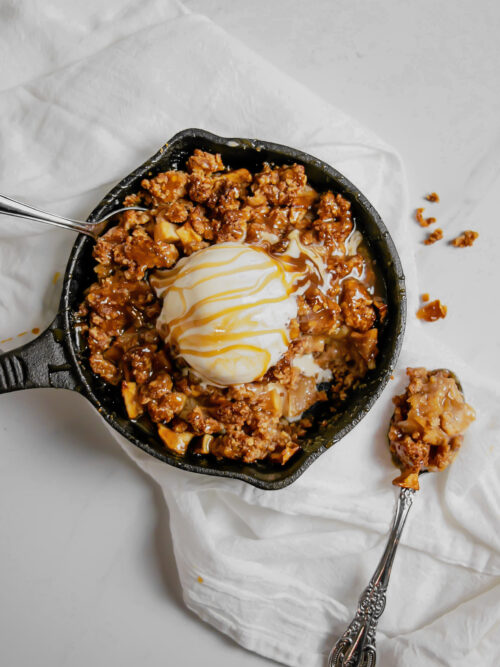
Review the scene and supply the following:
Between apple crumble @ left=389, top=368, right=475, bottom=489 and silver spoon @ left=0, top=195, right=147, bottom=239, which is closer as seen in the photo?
silver spoon @ left=0, top=195, right=147, bottom=239

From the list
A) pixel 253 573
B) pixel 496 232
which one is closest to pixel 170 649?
pixel 253 573

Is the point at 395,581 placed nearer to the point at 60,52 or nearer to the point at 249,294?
the point at 249,294

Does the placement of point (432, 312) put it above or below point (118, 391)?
above

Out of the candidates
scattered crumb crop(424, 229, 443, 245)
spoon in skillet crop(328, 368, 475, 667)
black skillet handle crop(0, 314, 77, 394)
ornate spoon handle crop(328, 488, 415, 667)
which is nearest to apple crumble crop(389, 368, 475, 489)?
spoon in skillet crop(328, 368, 475, 667)

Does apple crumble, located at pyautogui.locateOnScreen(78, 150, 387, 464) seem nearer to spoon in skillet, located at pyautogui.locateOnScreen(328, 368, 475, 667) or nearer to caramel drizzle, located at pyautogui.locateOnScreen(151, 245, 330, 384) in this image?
caramel drizzle, located at pyautogui.locateOnScreen(151, 245, 330, 384)

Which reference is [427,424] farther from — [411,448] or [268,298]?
[268,298]

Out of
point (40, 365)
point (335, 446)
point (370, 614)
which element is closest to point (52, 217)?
point (40, 365)
